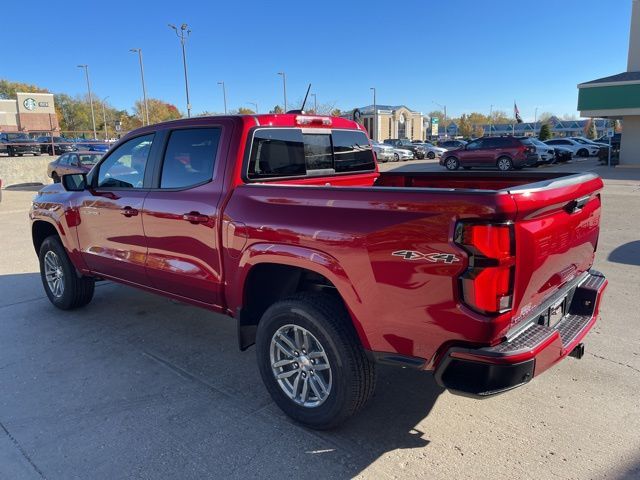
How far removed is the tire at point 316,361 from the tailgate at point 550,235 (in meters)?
0.94

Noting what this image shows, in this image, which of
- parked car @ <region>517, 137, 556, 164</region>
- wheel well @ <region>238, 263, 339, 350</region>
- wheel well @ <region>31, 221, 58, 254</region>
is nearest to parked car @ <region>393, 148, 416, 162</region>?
parked car @ <region>517, 137, 556, 164</region>

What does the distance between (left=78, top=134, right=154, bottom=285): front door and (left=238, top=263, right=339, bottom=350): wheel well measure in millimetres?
1270

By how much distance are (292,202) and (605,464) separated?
7.54ft

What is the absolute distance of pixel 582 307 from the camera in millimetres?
3236

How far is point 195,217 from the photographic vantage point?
3.56m

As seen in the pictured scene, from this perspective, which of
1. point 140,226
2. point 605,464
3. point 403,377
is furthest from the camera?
point 140,226

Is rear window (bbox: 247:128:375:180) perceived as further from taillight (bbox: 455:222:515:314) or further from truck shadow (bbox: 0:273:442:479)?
taillight (bbox: 455:222:515:314)

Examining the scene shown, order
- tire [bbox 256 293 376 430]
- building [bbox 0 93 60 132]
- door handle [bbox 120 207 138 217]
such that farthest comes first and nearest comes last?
building [bbox 0 93 60 132] → door handle [bbox 120 207 138 217] → tire [bbox 256 293 376 430]

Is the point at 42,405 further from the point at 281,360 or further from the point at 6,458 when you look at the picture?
the point at 281,360

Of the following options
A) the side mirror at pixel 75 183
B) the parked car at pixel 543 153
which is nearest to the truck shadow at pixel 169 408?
the side mirror at pixel 75 183

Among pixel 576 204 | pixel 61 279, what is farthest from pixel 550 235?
pixel 61 279

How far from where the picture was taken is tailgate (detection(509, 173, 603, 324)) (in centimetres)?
233

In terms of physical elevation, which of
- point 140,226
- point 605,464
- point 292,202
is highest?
point 292,202

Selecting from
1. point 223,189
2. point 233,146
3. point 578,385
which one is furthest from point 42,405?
point 578,385
